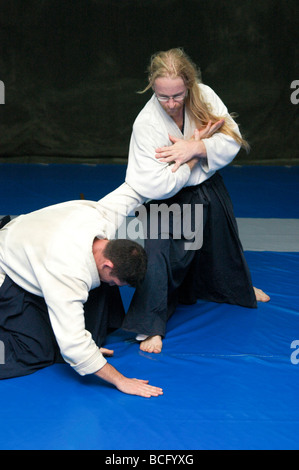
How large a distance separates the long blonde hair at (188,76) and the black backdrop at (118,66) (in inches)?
177

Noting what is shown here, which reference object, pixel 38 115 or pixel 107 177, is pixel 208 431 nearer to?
pixel 107 177

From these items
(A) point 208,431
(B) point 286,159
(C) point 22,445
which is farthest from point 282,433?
(B) point 286,159

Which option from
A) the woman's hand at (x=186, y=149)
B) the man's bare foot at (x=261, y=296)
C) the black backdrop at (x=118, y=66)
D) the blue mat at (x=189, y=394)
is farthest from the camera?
the black backdrop at (x=118, y=66)

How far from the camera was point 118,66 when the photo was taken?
7.11m

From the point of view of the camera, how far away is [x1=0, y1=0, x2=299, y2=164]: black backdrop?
22.9 feet

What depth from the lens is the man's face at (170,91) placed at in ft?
8.21

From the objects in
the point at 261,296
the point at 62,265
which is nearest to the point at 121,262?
the point at 62,265

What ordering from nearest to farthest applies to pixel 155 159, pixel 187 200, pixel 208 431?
pixel 208 431 → pixel 155 159 → pixel 187 200

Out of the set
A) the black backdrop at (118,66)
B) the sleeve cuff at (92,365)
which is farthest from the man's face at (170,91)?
the black backdrop at (118,66)

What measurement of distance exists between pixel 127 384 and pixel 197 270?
989mm

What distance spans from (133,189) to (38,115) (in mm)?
4868

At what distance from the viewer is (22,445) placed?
6.08 feet

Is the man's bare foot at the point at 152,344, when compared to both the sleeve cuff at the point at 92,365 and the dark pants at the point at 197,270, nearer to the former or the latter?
the dark pants at the point at 197,270

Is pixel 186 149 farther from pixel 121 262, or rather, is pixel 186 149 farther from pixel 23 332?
pixel 23 332
